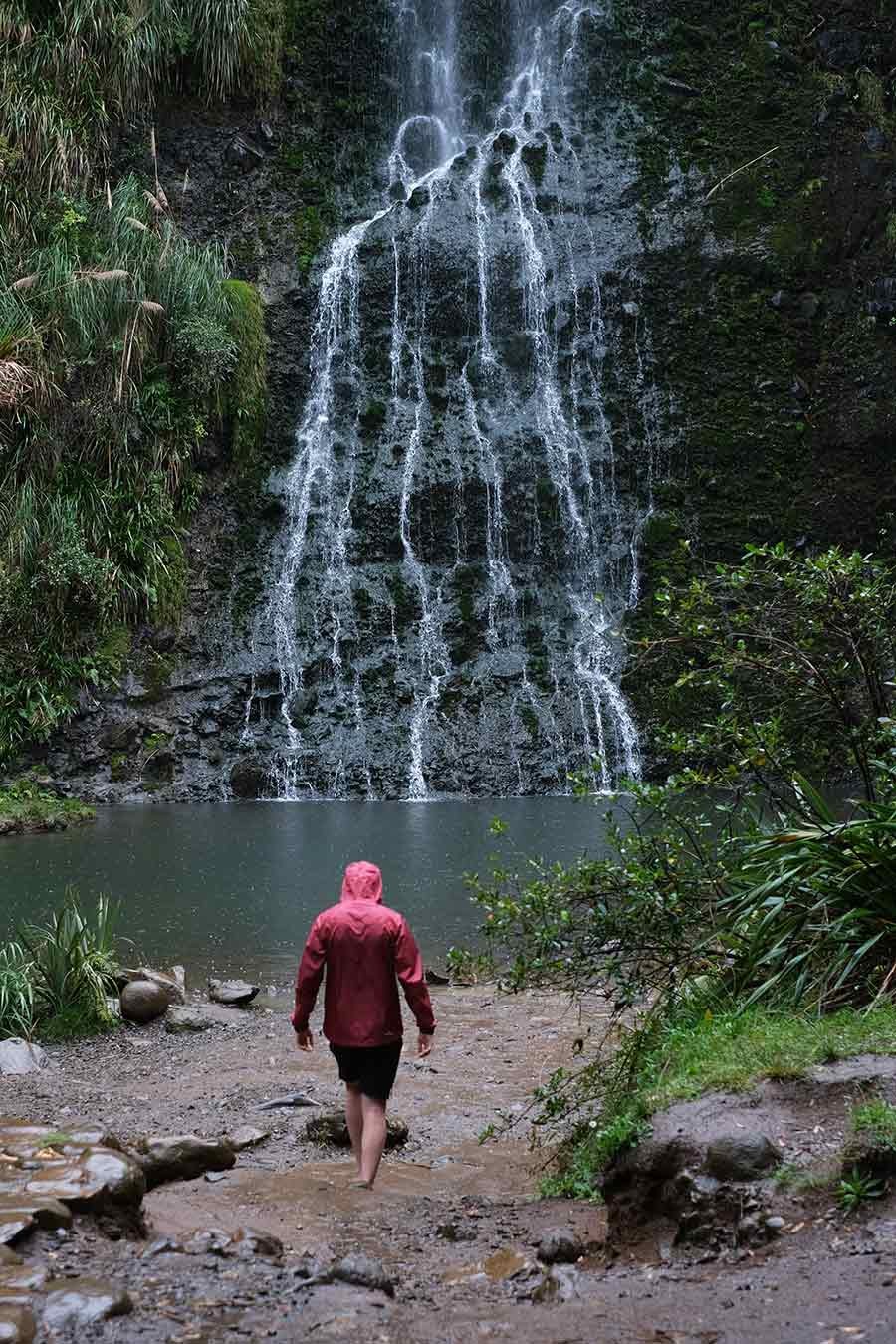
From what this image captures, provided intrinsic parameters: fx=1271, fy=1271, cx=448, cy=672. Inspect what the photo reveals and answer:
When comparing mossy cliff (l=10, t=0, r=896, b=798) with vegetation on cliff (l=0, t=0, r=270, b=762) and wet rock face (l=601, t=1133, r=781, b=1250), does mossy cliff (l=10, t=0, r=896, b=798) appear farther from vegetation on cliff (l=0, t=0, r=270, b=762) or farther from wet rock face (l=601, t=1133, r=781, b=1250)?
wet rock face (l=601, t=1133, r=781, b=1250)

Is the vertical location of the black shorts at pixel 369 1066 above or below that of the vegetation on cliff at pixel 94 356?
below

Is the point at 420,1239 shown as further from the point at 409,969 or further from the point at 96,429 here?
the point at 96,429

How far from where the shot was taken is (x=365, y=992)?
4883 millimetres

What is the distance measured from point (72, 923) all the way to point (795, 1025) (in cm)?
475

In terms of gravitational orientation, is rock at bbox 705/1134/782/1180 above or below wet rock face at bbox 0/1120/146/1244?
above

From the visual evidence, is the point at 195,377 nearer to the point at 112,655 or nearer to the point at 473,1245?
the point at 112,655

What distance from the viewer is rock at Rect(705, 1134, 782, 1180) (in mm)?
3623

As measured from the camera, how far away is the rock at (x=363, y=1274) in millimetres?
3420

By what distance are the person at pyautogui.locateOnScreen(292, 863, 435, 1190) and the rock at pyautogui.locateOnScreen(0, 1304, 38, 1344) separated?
6.33 feet

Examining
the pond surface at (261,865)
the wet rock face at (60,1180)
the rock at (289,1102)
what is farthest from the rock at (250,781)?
the wet rock face at (60,1180)

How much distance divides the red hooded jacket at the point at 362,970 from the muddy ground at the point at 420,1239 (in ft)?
1.96

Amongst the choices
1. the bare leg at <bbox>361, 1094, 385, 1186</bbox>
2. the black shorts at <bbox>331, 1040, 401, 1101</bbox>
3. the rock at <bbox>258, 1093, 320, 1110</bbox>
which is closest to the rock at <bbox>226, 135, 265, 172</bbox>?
the rock at <bbox>258, 1093, 320, 1110</bbox>

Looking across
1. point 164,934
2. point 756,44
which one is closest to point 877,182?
point 756,44

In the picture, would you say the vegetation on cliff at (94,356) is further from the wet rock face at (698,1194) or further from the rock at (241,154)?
the wet rock face at (698,1194)
